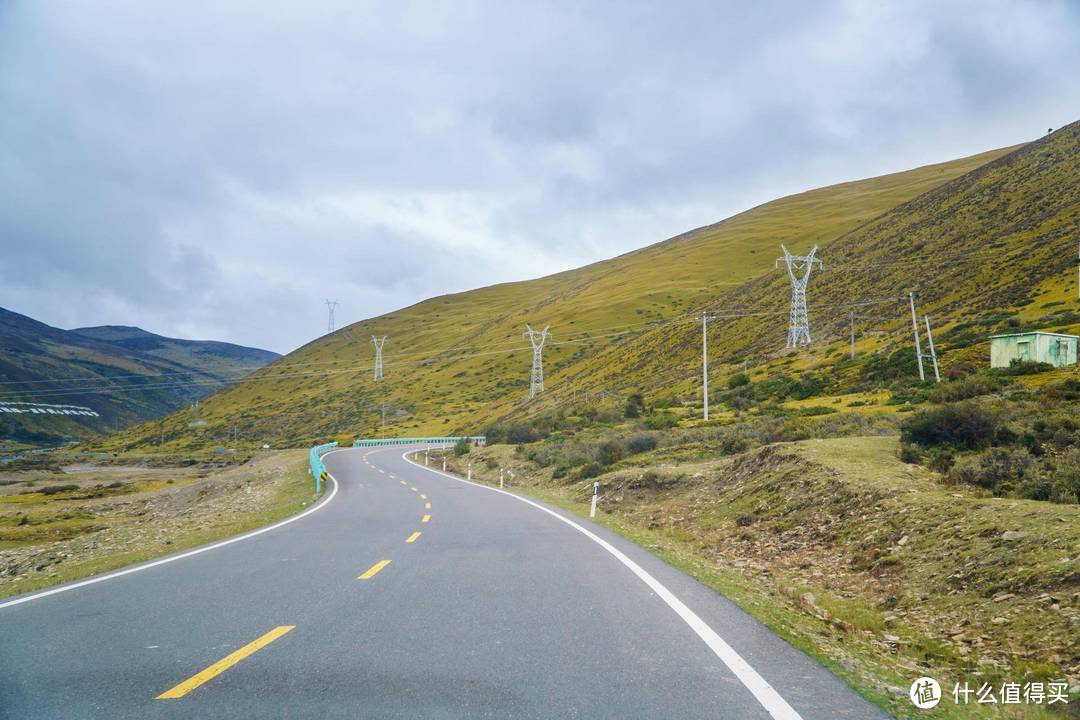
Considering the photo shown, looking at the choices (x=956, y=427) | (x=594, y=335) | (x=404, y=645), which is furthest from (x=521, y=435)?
(x=594, y=335)

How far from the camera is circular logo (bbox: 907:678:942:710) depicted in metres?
4.60

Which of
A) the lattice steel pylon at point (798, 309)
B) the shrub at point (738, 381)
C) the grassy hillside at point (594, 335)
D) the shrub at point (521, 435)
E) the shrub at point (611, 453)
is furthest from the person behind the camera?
the grassy hillside at point (594, 335)

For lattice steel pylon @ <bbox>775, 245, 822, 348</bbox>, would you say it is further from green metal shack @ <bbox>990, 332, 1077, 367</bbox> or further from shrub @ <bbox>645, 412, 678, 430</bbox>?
green metal shack @ <bbox>990, 332, 1077, 367</bbox>

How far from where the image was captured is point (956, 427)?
1582 cm

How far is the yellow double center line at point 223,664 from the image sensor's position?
453cm

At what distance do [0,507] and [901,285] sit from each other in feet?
225

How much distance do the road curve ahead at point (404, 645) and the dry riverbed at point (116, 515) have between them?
14.3 feet

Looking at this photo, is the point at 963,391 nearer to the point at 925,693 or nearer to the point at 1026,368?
the point at 1026,368

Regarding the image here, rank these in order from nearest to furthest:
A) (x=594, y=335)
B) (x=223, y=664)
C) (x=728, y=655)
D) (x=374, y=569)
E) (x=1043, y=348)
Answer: (x=223, y=664) → (x=728, y=655) → (x=374, y=569) → (x=1043, y=348) → (x=594, y=335)

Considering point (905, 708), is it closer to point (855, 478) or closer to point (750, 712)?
point (750, 712)

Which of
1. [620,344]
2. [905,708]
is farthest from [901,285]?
[905,708]

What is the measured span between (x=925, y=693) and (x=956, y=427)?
13014mm

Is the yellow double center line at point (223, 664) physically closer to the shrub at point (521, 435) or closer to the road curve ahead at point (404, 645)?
the road curve ahead at point (404, 645)

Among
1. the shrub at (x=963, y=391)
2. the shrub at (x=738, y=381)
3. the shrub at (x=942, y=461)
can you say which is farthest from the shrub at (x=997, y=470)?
the shrub at (x=738, y=381)
